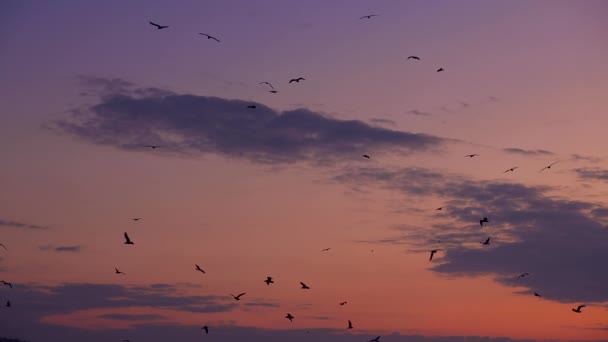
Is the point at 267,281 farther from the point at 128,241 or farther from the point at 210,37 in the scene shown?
the point at 210,37

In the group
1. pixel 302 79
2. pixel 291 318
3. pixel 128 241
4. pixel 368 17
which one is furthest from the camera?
pixel 291 318

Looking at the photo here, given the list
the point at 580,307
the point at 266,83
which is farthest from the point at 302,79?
the point at 580,307

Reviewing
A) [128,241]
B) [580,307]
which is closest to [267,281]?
[128,241]

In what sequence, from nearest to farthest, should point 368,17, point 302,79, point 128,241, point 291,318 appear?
point 368,17 < point 128,241 < point 302,79 < point 291,318

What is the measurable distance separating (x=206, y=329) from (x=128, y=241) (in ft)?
75.8

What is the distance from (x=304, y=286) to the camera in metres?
85.4

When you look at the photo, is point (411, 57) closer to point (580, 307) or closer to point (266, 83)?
point (266, 83)

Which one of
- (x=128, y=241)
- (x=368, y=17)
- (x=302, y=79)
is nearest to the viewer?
(x=368, y=17)

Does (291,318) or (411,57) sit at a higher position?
(411,57)

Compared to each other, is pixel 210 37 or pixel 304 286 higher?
pixel 210 37

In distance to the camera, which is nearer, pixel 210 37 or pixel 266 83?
pixel 210 37

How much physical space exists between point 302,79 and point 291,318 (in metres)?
27.1

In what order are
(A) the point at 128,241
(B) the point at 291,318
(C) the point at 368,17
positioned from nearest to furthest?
(C) the point at 368,17, (A) the point at 128,241, (B) the point at 291,318

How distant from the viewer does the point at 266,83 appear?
239 feet
